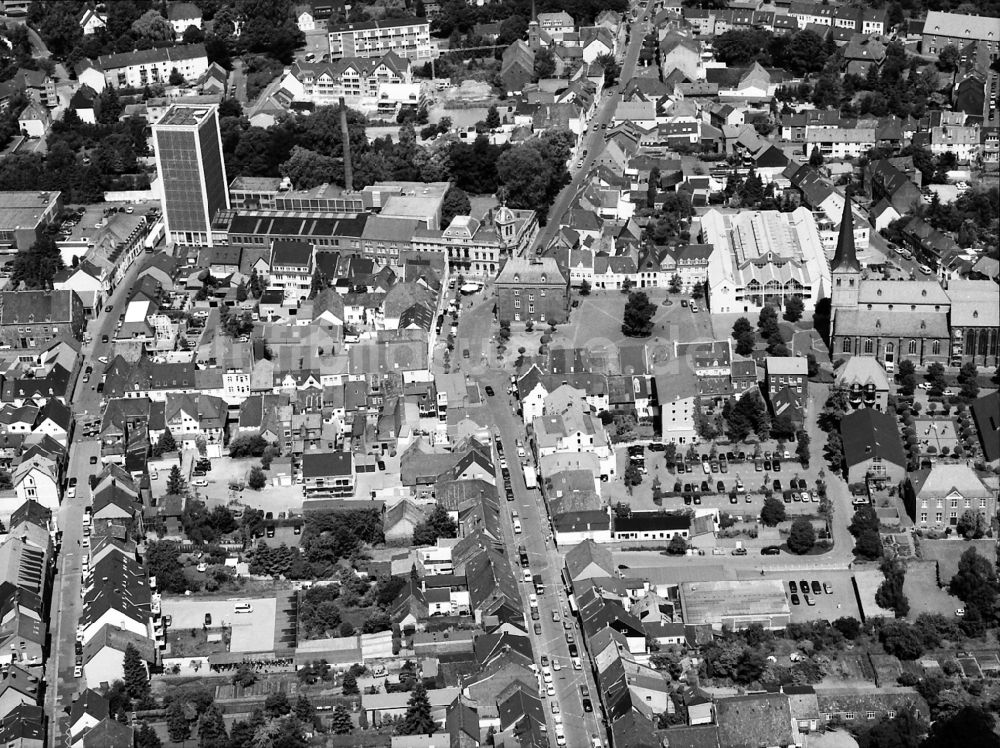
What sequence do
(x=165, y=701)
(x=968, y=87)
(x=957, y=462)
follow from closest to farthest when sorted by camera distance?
(x=165, y=701), (x=957, y=462), (x=968, y=87)

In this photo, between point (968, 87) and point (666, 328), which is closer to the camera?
point (666, 328)

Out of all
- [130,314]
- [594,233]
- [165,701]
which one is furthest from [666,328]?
[165,701]

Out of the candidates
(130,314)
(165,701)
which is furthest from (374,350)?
(165,701)

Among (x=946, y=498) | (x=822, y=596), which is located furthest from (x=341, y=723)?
(x=946, y=498)

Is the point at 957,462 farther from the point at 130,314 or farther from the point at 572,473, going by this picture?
the point at 130,314

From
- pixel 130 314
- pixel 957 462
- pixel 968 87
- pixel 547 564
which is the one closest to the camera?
pixel 547 564

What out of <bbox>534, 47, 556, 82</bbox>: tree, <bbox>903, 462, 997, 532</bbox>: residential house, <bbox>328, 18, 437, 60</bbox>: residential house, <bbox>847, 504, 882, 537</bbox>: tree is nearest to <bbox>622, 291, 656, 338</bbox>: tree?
<bbox>847, 504, 882, 537</bbox>: tree

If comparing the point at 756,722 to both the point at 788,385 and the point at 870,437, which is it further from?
the point at 788,385
